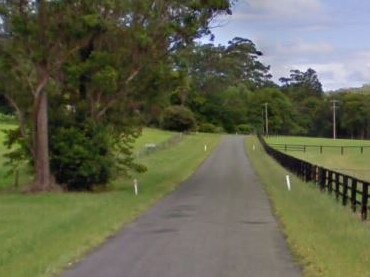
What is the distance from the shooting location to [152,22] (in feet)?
106

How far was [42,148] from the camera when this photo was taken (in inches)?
1260

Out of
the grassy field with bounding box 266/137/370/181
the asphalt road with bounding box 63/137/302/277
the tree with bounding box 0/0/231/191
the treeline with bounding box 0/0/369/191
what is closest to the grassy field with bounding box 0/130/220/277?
the asphalt road with bounding box 63/137/302/277

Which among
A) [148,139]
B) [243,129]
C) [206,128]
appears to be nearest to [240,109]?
[243,129]

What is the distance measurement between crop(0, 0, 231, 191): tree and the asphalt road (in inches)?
289

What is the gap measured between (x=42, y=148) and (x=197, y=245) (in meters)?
17.8

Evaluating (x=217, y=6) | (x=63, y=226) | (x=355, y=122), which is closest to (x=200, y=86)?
(x=355, y=122)

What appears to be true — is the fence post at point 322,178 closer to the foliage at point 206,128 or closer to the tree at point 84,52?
the tree at point 84,52

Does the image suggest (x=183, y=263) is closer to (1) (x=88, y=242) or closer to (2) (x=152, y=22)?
(1) (x=88, y=242)

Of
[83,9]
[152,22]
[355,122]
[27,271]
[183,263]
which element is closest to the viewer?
[27,271]

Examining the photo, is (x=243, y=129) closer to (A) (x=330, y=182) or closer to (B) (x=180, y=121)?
(B) (x=180, y=121)

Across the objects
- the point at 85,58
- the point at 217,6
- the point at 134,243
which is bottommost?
the point at 134,243

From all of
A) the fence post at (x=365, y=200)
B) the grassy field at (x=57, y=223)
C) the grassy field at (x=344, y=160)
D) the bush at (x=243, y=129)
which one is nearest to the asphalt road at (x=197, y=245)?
the grassy field at (x=57, y=223)

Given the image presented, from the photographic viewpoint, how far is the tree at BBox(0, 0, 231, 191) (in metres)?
29.2

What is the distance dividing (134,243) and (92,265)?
305 cm
